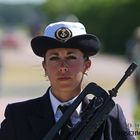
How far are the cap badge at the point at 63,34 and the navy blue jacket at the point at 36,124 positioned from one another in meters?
0.37

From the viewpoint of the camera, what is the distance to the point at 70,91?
423 centimetres

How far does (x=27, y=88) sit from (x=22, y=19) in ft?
263

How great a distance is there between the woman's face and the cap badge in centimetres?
7

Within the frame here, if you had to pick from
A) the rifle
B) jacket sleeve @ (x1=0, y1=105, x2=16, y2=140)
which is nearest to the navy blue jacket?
jacket sleeve @ (x1=0, y1=105, x2=16, y2=140)

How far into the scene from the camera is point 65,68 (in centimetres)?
416

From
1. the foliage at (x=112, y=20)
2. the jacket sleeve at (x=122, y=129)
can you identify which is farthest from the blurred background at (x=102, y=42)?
the jacket sleeve at (x=122, y=129)

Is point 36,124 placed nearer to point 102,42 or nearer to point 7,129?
point 7,129

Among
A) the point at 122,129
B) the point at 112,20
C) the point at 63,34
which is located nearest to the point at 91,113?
the point at 122,129

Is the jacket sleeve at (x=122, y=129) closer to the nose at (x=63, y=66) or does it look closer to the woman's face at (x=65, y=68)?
the woman's face at (x=65, y=68)

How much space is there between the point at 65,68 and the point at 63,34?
0.66 feet

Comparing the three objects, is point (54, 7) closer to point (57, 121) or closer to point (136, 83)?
point (136, 83)

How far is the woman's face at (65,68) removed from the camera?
13.7 ft

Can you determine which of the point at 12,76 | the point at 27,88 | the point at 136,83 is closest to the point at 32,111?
the point at 136,83

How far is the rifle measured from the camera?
13.2 ft
